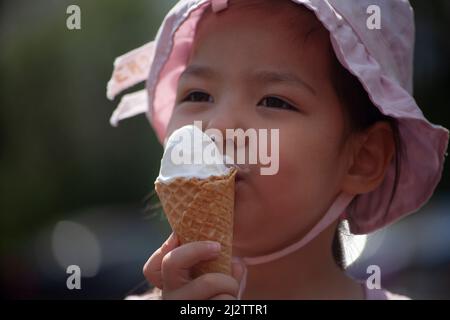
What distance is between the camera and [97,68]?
285 inches

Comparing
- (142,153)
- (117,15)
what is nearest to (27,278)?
(142,153)

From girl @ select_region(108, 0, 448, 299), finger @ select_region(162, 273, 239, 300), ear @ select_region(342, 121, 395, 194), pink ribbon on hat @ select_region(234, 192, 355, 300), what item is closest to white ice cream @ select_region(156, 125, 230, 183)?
girl @ select_region(108, 0, 448, 299)

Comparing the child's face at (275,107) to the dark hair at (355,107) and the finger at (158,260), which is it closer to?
the dark hair at (355,107)

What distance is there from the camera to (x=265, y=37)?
1954mm

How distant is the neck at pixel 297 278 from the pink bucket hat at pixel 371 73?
199 mm

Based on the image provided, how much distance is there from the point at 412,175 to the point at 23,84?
20.2ft

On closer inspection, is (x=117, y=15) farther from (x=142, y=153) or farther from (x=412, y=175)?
(x=412, y=175)

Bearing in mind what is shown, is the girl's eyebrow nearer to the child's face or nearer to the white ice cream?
the child's face

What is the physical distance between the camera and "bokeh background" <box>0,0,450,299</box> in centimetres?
634

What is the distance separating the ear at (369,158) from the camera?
7.01ft

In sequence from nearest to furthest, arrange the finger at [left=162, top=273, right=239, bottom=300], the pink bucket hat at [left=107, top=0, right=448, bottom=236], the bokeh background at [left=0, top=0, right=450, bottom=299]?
the finger at [left=162, top=273, right=239, bottom=300] → the pink bucket hat at [left=107, top=0, right=448, bottom=236] → the bokeh background at [left=0, top=0, right=450, bottom=299]

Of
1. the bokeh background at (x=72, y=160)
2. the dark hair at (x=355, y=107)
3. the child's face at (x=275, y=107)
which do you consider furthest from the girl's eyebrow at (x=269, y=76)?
the bokeh background at (x=72, y=160)

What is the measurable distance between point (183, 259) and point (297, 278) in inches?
26.7

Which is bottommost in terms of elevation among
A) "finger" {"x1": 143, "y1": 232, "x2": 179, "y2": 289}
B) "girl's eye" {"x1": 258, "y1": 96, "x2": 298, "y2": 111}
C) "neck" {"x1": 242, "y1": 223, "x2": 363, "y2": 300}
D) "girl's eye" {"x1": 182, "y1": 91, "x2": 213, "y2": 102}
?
"neck" {"x1": 242, "y1": 223, "x2": 363, "y2": 300}
